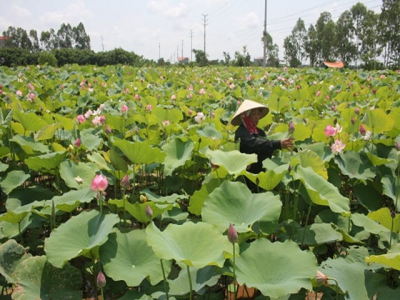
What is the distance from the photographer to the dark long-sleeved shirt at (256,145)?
90.4 inches

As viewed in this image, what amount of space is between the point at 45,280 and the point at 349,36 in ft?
146

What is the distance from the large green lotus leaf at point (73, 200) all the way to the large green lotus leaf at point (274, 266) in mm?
809

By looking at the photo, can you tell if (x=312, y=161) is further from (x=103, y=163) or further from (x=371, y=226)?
(x=103, y=163)

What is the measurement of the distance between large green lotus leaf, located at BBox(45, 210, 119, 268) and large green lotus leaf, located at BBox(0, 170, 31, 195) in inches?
32.5

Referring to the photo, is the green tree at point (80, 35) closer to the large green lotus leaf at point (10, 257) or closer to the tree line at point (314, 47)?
the tree line at point (314, 47)

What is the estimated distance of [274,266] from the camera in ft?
4.37

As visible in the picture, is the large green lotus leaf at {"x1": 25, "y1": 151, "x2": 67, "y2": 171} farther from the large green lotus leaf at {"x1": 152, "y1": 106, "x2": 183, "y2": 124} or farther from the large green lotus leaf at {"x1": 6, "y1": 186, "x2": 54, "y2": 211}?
the large green lotus leaf at {"x1": 152, "y1": 106, "x2": 183, "y2": 124}

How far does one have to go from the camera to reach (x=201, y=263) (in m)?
1.18

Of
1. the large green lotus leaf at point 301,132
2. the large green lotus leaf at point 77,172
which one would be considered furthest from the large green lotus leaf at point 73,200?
the large green lotus leaf at point 301,132

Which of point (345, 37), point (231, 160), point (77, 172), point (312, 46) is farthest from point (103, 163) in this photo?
point (312, 46)

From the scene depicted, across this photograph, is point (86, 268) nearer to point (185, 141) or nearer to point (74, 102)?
point (185, 141)

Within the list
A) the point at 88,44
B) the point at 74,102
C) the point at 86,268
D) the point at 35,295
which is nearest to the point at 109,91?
the point at 74,102

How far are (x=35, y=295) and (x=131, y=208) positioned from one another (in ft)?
1.75

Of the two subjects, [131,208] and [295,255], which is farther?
[131,208]
